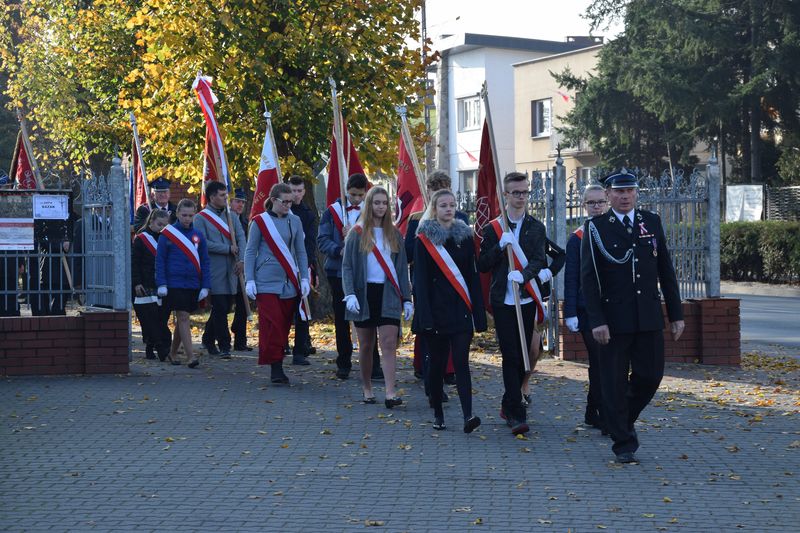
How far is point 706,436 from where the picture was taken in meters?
9.12

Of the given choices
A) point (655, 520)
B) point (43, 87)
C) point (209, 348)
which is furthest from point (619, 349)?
point (43, 87)

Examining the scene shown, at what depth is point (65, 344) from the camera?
12.5 m

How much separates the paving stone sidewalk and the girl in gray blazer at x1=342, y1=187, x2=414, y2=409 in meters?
0.63

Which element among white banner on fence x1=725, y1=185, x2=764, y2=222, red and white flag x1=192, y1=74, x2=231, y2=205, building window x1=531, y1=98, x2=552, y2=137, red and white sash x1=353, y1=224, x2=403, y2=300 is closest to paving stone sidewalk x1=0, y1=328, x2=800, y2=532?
red and white sash x1=353, y1=224, x2=403, y2=300

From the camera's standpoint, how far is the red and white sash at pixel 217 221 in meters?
13.7

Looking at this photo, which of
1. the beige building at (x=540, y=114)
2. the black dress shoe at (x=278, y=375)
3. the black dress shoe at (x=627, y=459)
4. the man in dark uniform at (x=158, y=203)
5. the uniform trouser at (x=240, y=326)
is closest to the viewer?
the black dress shoe at (x=627, y=459)

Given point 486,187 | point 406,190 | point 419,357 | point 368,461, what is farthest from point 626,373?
point 406,190

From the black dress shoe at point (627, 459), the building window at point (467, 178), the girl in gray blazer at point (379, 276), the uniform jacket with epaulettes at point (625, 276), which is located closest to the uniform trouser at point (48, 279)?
the girl in gray blazer at point (379, 276)

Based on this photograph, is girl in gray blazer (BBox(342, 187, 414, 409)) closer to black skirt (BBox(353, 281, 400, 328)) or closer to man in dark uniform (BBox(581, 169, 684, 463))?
black skirt (BBox(353, 281, 400, 328))

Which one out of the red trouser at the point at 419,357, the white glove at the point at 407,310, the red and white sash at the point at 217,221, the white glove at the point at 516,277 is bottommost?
A: the red trouser at the point at 419,357

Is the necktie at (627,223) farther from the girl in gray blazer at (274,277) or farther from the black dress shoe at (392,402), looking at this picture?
the girl in gray blazer at (274,277)

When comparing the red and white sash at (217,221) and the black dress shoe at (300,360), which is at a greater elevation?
the red and white sash at (217,221)

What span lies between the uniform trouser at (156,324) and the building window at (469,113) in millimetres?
45614

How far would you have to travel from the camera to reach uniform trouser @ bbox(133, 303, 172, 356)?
13484 mm
